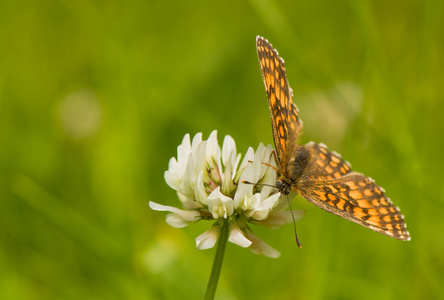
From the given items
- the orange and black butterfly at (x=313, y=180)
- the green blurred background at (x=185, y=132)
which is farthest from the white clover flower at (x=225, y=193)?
the green blurred background at (x=185, y=132)

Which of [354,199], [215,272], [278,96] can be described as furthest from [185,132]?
[215,272]

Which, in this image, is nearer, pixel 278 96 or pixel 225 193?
pixel 225 193

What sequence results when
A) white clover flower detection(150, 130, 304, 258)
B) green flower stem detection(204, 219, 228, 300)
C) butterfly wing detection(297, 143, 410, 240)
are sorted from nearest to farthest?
1. green flower stem detection(204, 219, 228, 300)
2. white clover flower detection(150, 130, 304, 258)
3. butterfly wing detection(297, 143, 410, 240)

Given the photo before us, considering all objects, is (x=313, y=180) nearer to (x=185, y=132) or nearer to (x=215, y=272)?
(x=215, y=272)

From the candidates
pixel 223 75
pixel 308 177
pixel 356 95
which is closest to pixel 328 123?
pixel 356 95

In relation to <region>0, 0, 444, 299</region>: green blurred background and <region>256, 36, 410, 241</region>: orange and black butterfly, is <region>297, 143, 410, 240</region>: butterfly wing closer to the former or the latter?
<region>256, 36, 410, 241</region>: orange and black butterfly

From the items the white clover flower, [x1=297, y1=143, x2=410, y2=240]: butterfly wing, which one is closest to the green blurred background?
[x1=297, y1=143, x2=410, y2=240]: butterfly wing
